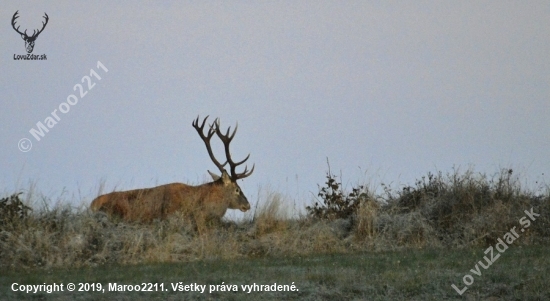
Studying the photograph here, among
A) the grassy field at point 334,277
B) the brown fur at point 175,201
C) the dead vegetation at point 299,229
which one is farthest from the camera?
the brown fur at point 175,201

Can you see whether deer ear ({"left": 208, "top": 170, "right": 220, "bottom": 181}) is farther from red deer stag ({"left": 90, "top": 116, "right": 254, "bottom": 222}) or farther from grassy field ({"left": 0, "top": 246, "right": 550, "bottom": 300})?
grassy field ({"left": 0, "top": 246, "right": 550, "bottom": 300})

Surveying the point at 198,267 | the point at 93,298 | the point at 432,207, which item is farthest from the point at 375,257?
the point at 93,298

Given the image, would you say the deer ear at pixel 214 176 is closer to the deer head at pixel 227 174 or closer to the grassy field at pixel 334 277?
the deer head at pixel 227 174

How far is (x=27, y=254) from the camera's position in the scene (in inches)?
560

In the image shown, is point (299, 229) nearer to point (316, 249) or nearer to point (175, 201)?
point (316, 249)

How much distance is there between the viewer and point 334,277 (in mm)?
11164

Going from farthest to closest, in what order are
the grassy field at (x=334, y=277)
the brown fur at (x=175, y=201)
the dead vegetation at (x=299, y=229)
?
the brown fur at (x=175, y=201) → the dead vegetation at (x=299, y=229) → the grassy field at (x=334, y=277)

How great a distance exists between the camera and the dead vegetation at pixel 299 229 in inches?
580

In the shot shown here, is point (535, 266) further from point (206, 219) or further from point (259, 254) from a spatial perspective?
point (206, 219)

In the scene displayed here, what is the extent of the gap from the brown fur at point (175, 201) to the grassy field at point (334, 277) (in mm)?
4324

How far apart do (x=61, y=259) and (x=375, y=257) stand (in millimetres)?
5555

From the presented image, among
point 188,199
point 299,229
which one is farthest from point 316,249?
point 188,199

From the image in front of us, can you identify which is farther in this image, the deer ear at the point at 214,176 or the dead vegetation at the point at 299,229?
the deer ear at the point at 214,176

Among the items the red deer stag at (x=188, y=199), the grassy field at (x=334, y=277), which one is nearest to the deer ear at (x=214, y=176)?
the red deer stag at (x=188, y=199)
